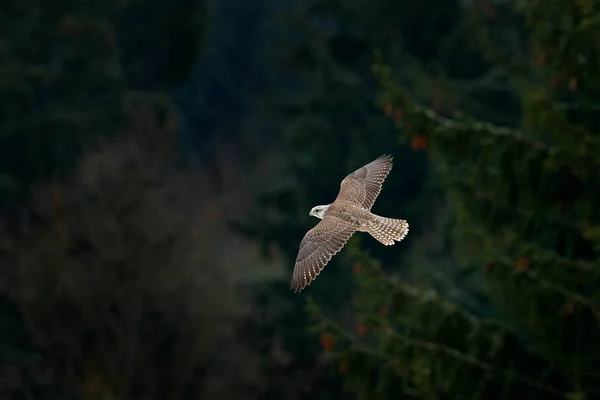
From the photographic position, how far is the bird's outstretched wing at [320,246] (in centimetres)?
949

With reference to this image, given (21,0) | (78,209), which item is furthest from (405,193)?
A: (78,209)

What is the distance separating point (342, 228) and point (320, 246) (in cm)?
22

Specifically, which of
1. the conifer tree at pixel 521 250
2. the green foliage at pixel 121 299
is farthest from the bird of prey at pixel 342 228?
the green foliage at pixel 121 299

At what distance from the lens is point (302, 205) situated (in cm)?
2738

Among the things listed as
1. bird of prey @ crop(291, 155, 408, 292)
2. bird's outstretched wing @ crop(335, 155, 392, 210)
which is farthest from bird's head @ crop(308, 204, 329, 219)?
bird's outstretched wing @ crop(335, 155, 392, 210)

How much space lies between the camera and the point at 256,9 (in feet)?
150

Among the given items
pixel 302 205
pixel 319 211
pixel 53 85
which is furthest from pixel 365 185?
pixel 53 85

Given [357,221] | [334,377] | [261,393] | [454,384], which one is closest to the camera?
[357,221]

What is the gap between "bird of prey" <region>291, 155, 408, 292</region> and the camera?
9.56 metres

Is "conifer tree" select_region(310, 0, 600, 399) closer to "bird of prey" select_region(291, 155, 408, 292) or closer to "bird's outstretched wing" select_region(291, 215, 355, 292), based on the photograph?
"bird of prey" select_region(291, 155, 408, 292)

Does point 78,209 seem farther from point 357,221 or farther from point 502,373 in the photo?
point 357,221

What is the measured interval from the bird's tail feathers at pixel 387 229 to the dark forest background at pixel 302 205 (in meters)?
1.66

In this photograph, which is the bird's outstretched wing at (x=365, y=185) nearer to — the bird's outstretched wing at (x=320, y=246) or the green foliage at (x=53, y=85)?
the bird's outstretched wing at (x=320, y=246)

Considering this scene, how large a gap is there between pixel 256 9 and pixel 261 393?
2530 cm
